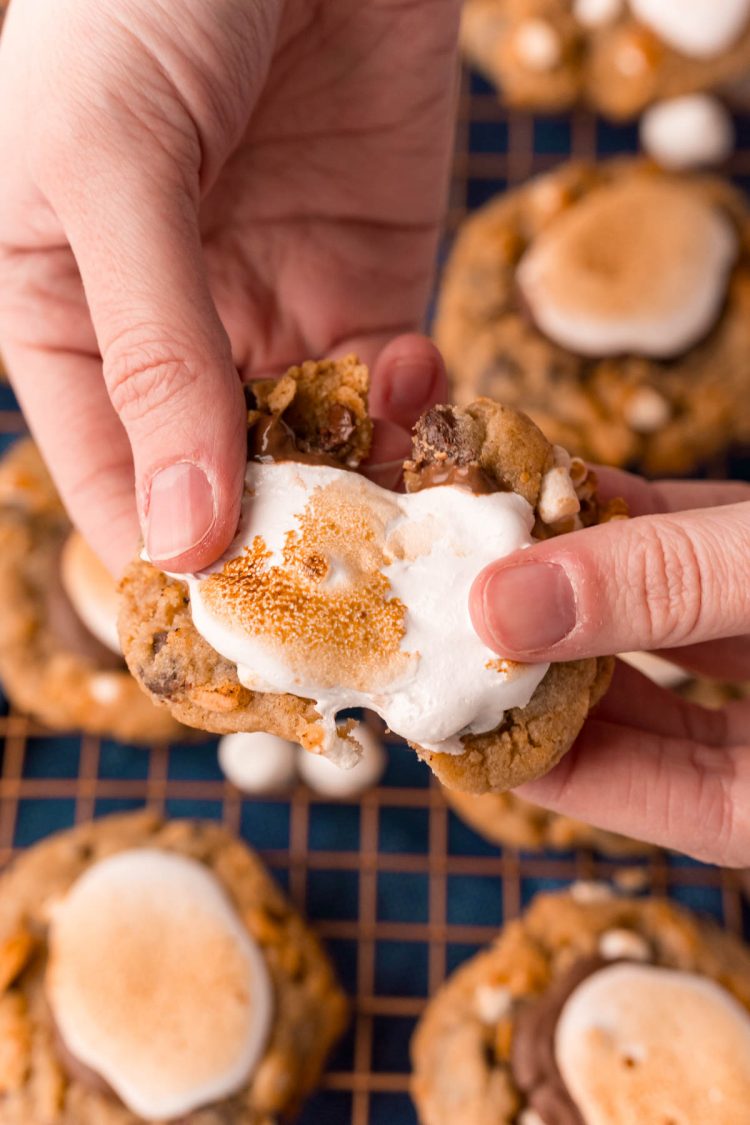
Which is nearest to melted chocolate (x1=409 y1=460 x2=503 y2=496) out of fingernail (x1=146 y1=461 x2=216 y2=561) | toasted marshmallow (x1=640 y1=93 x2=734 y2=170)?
fingernail (x1=146 y1=461 x2=216 y2=561)

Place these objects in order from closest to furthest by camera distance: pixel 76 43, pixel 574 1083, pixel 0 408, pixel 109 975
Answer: pixel 76 43, pixel 574 1083, pixel 109 975, pixel 0 408

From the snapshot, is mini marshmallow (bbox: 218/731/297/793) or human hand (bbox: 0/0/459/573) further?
mini marshmallow (bbox: 218/731/297/793)

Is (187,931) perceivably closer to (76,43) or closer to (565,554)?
(565,554)

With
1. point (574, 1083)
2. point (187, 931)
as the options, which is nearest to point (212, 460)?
point (187, 931)

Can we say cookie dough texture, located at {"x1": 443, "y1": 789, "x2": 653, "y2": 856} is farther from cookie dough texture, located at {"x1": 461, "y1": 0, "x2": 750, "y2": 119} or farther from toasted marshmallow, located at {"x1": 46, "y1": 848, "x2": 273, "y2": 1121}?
cookie dough texture, located at {"x1": 461, "y1": 0, "x2": 750, "y2": 119}

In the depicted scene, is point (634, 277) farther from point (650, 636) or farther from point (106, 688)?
point (106, 688)

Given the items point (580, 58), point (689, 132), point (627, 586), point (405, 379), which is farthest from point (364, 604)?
point (580, 58)
